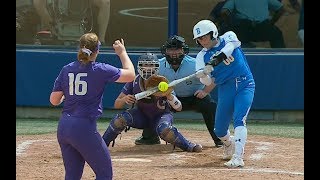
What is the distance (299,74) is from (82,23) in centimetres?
364

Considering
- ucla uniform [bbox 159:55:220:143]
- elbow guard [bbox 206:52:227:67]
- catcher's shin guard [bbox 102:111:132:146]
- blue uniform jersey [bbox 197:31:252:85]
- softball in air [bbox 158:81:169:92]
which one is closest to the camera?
elbow guard [bbox 206:52:227:67]

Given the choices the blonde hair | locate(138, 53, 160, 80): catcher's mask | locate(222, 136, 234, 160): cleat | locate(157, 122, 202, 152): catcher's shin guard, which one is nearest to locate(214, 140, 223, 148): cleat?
locate(157, 122, 202, 152): catcher's shin guard

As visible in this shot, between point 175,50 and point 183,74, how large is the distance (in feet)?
1.05

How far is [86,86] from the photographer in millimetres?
6492

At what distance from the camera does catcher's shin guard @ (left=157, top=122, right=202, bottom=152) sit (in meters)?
9.23

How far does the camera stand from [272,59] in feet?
41.9

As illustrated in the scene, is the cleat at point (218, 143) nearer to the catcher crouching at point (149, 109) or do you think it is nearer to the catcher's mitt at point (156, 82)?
the catcher crouching at point (149, 109)

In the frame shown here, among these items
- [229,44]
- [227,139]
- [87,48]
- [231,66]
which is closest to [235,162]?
[227,139]

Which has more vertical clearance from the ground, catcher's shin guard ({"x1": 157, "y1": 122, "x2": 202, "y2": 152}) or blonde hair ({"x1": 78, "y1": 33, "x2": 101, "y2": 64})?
blonde hair ({"x1": 78, "y1": 33, "x2": 101, "y2": 64})

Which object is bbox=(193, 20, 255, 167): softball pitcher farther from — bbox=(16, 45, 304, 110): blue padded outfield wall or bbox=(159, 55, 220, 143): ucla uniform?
bbox=(16, 45, 304, 110): blue padded outfield wall

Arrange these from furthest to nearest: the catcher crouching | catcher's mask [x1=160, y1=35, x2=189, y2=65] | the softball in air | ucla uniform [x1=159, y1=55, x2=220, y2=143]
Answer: ucla uniform [x1=159, y1=55, x2=220, y2=143] < catcher's mask [x1=160, y1=35, x2=189, y2=65] < the catcher crouching < the softball in air

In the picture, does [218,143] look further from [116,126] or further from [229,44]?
[229,44]

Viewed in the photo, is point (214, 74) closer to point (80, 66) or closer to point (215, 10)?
point (80, 66)

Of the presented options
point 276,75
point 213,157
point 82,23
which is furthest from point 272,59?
point 213,157
